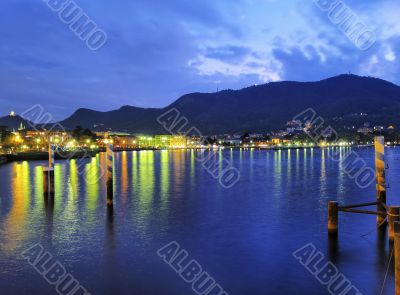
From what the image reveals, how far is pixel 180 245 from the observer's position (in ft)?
52.1

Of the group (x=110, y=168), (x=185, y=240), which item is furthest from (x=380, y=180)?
(x=110, y=168)

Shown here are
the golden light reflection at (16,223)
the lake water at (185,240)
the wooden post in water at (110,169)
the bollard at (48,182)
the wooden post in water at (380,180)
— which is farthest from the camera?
the bollard at (48,182)

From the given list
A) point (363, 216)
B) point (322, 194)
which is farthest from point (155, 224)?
point (322, 194)

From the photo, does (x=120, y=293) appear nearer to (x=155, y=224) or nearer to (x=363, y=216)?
(x=155, y=224)

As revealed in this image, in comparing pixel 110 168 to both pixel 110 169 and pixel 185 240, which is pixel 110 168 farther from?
pixel 185 240

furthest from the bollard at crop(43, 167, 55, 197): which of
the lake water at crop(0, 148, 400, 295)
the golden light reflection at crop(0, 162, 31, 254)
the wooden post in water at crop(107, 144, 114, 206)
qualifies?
the wooden post in water at crop(107, 144, 114, 206)

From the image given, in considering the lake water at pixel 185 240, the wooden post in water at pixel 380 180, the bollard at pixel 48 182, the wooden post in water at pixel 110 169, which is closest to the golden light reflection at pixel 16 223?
the lake water at pixel 185 240

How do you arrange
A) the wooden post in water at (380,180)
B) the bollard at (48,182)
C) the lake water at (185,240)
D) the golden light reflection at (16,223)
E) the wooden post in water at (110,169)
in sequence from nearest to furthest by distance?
the lake water at (185,240)
the golden light reflection at (16,223)
the wooden post in water at (380,180)
the wooden post in water at (110,169)
the bollard at (48,182)

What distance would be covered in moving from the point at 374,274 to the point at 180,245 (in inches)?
262

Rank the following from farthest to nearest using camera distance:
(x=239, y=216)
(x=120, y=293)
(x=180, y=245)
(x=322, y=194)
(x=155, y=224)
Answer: (x=322, y=194) → (x=239, y=216) → (x=155, y=224) → (x=180, y=245) → (x=120, y=293)

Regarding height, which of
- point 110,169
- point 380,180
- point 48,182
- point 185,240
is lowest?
point 185,240

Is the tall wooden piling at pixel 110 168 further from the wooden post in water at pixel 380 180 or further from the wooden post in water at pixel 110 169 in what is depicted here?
the wooden post in water at pixel 380 180

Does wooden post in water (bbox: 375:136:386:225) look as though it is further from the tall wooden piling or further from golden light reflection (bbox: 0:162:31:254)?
golden light reflection (bbox: 0:162:31:254)

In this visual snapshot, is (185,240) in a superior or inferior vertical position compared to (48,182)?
inferior
